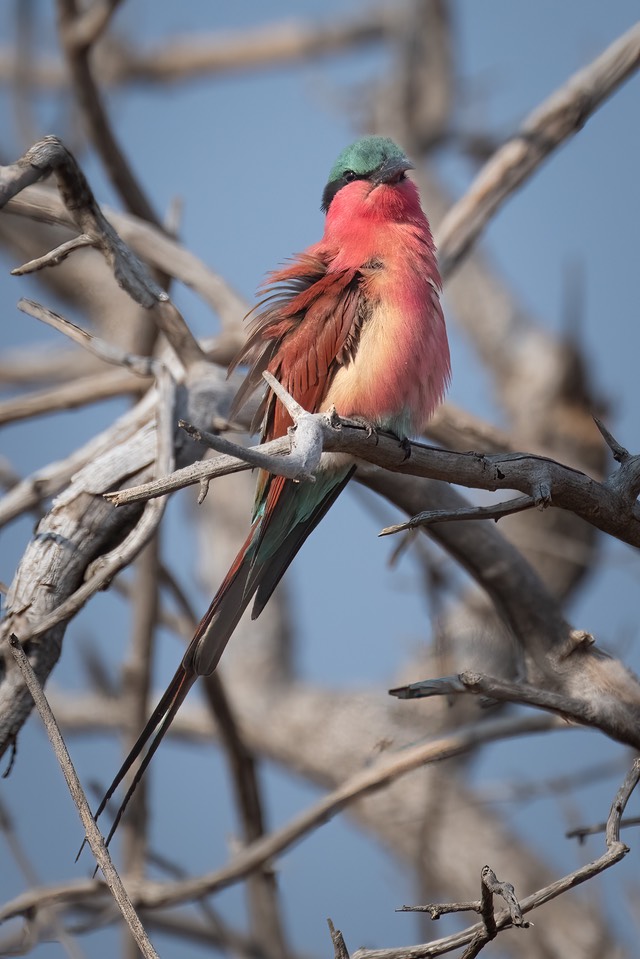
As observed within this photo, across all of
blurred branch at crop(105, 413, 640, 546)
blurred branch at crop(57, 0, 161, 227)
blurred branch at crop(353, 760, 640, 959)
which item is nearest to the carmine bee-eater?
blurred branch at crop(105, 413, 640, 546)

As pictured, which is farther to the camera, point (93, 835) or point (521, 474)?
point (521, 474)

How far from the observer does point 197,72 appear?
762cm

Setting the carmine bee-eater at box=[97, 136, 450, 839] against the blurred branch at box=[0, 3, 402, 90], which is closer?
the carmine bee-eater at box=[97, 136, 450, 839]

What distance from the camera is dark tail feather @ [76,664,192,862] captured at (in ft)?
6.39

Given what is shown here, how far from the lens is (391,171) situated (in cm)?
287

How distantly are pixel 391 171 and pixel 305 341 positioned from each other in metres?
0.73

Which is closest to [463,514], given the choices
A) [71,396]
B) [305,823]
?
[305,823]

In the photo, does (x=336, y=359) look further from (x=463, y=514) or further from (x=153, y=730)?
(x=153, y=730)

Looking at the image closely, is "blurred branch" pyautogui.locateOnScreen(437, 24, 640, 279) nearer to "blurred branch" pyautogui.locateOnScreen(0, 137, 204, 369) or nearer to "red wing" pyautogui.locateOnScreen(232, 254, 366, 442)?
"red wing" pyautogui.locateOnScreen(232, 254, 366, 442)

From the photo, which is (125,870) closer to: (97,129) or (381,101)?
(97,129)

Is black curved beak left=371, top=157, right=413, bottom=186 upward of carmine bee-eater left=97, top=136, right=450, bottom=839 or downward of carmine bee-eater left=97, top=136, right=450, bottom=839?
upward

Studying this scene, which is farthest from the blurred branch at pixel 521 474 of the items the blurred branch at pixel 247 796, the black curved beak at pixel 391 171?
the blurred branch at pixel 247 796

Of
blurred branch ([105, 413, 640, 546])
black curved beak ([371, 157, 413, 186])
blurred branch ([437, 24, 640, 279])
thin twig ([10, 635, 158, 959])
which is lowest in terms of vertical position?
thin twig ([10, 635, 158, 959])

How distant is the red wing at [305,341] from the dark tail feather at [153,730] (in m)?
0.66
